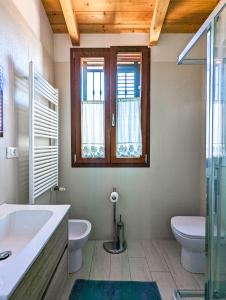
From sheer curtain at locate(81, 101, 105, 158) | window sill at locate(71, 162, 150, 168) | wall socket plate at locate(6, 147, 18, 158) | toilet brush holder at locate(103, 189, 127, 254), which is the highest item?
sheer curtain at locate(81, 101, 105, 158)

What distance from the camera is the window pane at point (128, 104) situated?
2.77 meters

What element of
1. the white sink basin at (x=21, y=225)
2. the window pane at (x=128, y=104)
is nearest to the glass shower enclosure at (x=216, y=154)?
the white sink basin at (x=21, y=225)

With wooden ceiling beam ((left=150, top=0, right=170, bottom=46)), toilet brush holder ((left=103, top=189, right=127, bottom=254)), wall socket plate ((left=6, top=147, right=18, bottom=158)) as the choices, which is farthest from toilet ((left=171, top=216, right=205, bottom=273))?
wooden ceiling beam ((left=150, top=0, right=170, bottom=46))

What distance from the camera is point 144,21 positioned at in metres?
2.60

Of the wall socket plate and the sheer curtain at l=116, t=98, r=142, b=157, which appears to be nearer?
the wall socket plate

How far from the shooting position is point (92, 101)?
2.77 meters

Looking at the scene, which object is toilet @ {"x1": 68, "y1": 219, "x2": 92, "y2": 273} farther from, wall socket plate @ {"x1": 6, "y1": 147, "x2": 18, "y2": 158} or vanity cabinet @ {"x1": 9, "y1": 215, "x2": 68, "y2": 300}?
wall socket plate @ {"x1": 6, "y1": 147, "x2": 18, "y2": 158}

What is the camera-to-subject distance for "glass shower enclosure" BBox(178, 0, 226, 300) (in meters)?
1.42

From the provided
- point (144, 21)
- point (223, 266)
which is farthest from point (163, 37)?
point (223, 266)

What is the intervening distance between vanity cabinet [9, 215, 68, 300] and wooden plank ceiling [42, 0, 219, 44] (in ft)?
6.95

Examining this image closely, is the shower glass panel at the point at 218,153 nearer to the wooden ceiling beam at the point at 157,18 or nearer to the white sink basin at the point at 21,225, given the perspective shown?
the wooden ceiling beam at the point at 157,18

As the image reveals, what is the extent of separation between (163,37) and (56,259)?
8.80 feet

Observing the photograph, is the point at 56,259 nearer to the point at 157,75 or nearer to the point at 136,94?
the point at 136,94

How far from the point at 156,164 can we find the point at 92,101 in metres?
1.13
